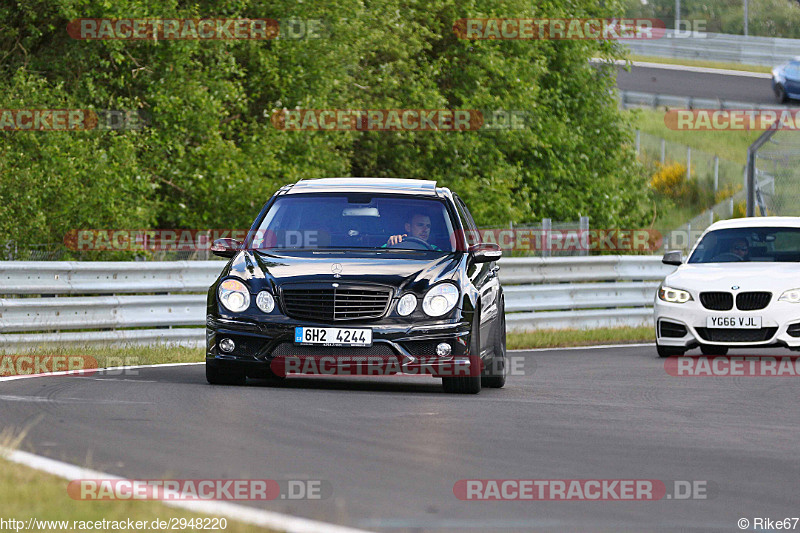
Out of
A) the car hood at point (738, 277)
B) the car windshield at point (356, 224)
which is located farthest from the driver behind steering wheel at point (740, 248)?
the car windshield at point (356, 224)

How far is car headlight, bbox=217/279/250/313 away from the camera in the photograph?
1127 centimetres

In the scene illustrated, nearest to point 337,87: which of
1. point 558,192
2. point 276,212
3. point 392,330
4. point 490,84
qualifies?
point 490,84

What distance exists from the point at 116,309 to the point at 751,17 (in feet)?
214

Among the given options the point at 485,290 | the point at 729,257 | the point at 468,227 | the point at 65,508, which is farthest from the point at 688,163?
the point at 65,508

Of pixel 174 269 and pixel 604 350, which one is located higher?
pixel 174 269

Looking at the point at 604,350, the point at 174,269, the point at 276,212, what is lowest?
the point at 604,350

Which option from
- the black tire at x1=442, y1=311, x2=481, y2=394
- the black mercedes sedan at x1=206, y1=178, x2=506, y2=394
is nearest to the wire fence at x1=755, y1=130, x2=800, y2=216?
the black mercedes sedan at x1=206, y1=178, x2=506, y2=394

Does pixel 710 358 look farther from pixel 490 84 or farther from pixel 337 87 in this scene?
pixel 490 84

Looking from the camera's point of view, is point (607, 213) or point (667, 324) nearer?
point (667, 324)

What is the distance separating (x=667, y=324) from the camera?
54.7ft

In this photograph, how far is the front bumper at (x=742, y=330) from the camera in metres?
16.0

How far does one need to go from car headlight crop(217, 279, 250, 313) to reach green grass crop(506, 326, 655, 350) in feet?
24.9

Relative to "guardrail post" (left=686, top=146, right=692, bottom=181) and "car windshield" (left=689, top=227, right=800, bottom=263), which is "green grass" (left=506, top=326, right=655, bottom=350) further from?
"guardrail post" (left=686, top=146, right=692, bottom=181)

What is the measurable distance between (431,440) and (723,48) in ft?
164
